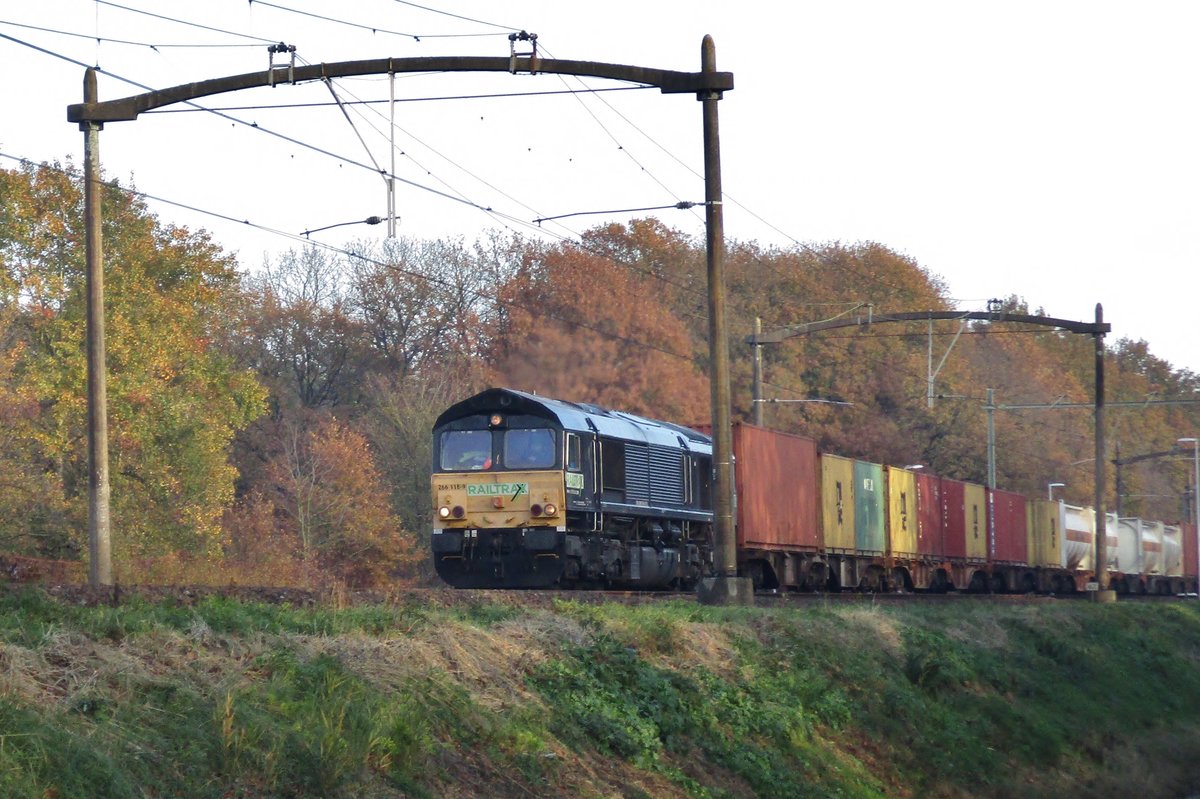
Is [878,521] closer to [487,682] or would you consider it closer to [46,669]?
[487,682]

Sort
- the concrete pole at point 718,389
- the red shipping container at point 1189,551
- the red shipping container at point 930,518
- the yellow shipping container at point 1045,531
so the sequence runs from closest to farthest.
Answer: the concrete pole at point 718,389 < the red shipping container at point 930,518 < the yellow shipping container at point 1045,531 < the red shipping container at point 1189,551

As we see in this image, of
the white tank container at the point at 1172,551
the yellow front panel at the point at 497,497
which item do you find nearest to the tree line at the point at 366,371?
the yellow front panel at the point at 497,497

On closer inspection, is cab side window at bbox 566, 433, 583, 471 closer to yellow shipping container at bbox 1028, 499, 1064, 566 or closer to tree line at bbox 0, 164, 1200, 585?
tree line at bbox 0, 164, 1200, 585

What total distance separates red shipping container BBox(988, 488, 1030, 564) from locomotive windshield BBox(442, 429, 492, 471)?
22080 mm

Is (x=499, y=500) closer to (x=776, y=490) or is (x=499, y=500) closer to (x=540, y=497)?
(x=540, y=497)

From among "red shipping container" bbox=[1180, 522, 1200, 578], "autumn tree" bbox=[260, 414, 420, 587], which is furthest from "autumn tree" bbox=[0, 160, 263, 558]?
"red shipping container" bbox=[1180, 522, 1200, 578]

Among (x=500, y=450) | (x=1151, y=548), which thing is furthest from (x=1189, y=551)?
(x=500, y=450)

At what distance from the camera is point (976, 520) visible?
4091 centimetres

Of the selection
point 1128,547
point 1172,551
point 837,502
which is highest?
point 837,502

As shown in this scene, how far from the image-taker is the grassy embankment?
8164 millimetres

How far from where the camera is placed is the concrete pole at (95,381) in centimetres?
1805

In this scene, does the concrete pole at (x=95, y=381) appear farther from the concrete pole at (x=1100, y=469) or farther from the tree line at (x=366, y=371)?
the concrete pole at (x=1100, y=469)

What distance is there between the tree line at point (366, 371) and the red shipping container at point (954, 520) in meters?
11.1

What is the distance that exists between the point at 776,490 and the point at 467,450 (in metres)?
7.34
